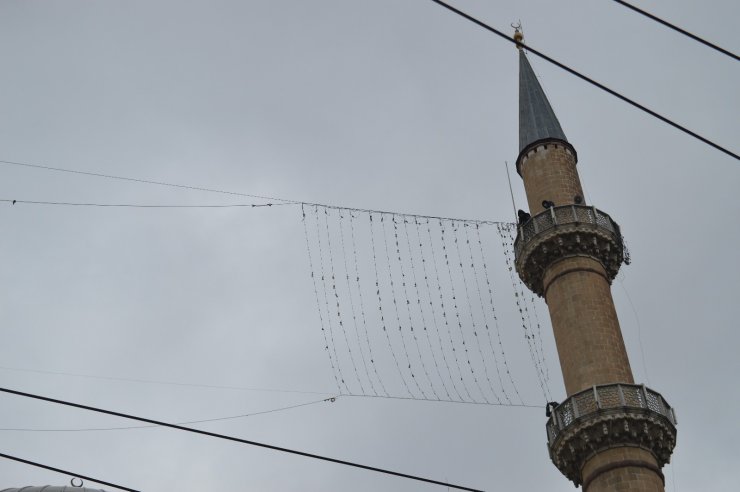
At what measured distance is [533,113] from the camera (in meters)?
36.9

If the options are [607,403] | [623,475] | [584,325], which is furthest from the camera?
[584,325]

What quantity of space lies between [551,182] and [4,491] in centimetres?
1949

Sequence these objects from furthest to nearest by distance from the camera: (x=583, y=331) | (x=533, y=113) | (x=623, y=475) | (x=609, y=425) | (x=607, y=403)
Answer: (x=533, y=113) → (x=583, y=331) → (x=607, y=403) → (x=609, y=425) → (x=623, y=475)

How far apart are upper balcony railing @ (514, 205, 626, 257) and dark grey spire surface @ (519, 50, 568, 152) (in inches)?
148

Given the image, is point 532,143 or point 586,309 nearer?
point 586,309

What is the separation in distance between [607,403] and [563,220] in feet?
22.2

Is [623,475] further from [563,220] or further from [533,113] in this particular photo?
[533,113]

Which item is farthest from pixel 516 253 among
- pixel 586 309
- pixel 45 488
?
pixel 45 488

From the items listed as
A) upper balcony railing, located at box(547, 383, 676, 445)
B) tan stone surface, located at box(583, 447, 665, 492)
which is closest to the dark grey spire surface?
upper balcony railing, located at box(547, 383, 676, 445)

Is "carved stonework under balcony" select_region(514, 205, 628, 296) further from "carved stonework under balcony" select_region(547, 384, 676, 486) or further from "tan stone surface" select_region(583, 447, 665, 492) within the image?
"tan stone surface" select_region(583, 447, 665, 492)

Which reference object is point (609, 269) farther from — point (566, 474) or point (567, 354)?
point (566, 474)

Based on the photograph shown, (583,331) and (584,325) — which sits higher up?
(584,325)

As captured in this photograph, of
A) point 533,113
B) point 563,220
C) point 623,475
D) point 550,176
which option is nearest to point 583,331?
point 563,220

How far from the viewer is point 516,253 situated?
3328 centimetres
